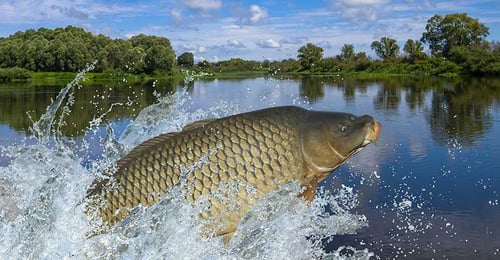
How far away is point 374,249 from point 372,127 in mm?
3053

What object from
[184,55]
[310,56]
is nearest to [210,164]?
[184,55]

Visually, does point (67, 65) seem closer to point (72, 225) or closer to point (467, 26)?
point (467, 26)

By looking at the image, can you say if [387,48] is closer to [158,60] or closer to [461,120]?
[158,60]

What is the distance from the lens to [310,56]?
87562mm

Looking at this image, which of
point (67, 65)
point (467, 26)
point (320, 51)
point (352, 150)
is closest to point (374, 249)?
point (352, 150)

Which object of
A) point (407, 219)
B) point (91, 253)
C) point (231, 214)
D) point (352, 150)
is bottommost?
point (407, 219)

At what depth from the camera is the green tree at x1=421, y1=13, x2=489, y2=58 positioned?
6844 centimetres

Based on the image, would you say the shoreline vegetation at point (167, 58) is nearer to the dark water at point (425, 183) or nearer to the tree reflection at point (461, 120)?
the tree reflection at point (461, 120)

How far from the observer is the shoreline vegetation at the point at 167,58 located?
58094 millimetres

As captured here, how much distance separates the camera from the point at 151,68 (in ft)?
213

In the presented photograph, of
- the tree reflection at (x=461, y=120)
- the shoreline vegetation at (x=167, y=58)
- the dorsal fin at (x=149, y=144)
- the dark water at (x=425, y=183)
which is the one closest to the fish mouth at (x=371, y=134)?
the dorsal fin at (x=149, y=144)

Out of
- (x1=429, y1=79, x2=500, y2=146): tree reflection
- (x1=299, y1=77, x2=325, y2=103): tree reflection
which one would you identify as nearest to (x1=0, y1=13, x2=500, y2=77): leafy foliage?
(x1=299, y1=77, x2=325, y2=103): tree reflection

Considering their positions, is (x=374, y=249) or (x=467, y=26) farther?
(x=467, y=26)

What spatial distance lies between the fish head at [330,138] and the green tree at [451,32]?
6826cm
